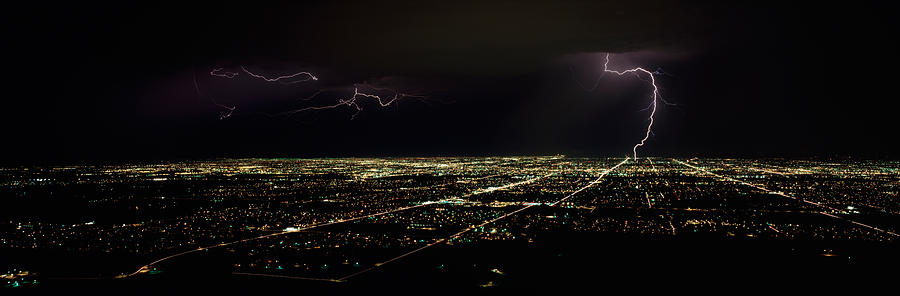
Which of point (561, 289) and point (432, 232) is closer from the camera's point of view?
point (561, 289)

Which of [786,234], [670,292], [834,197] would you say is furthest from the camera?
[834,197]

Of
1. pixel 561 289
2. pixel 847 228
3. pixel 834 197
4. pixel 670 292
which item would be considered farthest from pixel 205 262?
pixel 834 197

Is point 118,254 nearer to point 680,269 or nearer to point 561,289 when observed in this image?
point 561,289

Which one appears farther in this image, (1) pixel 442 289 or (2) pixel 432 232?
(2) pixel 432 232

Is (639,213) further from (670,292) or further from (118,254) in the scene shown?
(118,254)

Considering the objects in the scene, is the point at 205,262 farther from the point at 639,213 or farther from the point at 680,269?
the point at 639,213

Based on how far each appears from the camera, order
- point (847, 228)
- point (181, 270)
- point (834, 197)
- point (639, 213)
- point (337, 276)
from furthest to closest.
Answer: point (834, 197), point (639, 213), point (847, 228), point (181, 270), point (337, 276)

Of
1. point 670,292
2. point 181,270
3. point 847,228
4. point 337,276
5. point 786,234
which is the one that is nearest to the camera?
point 670,292

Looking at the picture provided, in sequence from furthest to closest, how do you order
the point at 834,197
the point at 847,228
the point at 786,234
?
the point at 834,197, the point at 847,228, the point at 786,234

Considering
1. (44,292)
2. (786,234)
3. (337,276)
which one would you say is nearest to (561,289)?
(337,276)
